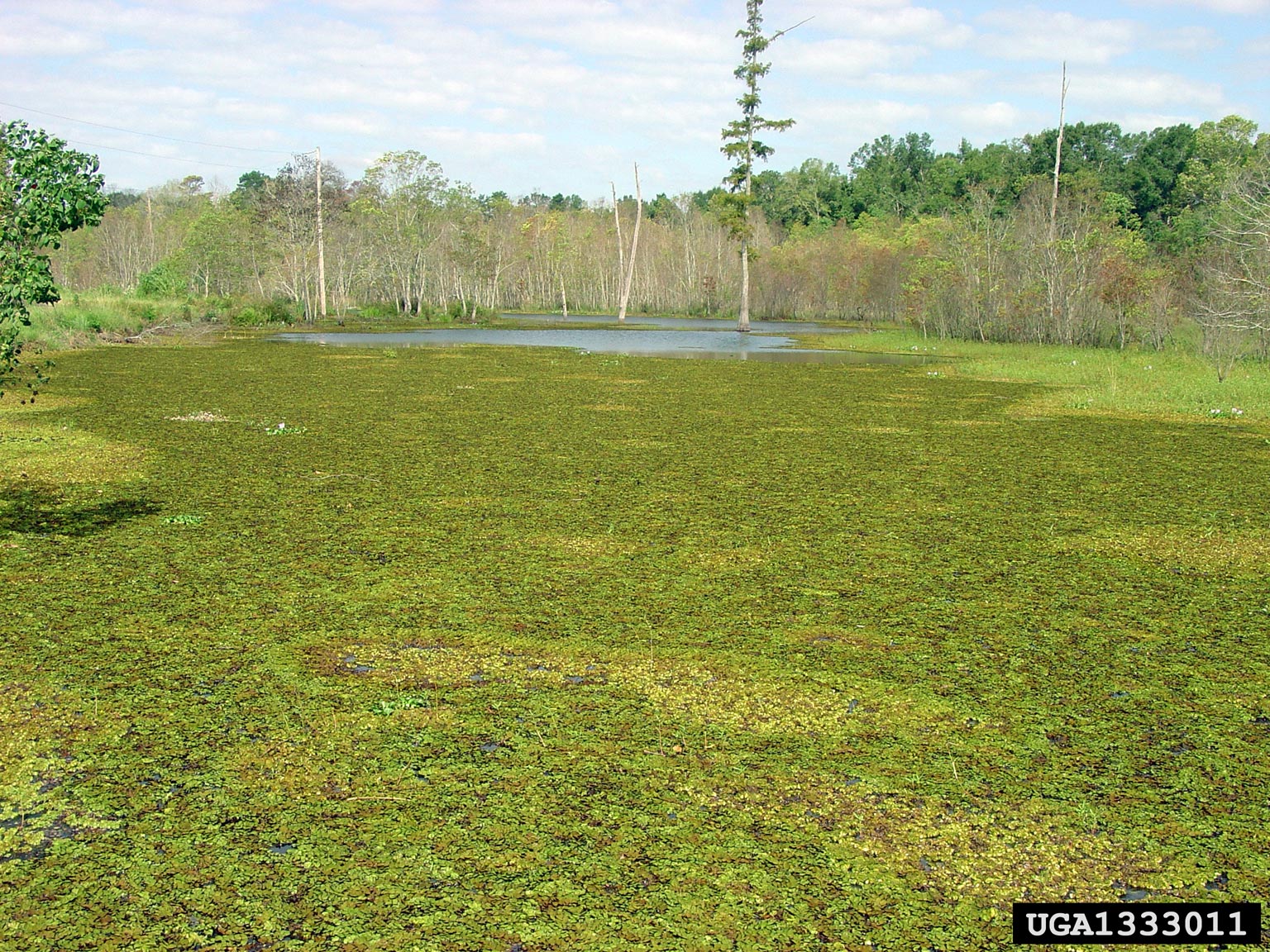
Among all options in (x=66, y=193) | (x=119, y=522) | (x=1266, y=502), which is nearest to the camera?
(x=66, y=193)

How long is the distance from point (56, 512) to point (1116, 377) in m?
17.4

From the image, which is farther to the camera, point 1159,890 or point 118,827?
point 118,827

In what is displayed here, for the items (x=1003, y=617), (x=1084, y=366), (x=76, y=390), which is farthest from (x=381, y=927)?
(x=1084, y=366)

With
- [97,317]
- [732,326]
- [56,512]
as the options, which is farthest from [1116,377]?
[732,326]

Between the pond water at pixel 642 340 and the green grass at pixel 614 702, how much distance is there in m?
17.6

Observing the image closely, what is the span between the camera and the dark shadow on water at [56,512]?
6.38m

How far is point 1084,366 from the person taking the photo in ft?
66.3

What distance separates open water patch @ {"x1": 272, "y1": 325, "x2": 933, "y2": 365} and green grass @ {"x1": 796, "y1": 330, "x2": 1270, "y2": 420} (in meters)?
2.16

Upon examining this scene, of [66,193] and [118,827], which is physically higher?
[66,193]

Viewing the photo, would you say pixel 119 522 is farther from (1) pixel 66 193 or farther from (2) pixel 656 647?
(2) pixel 656 647

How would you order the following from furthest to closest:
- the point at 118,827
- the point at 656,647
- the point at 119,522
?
the point at 119,522
the point at 656,647
the point at 118,827

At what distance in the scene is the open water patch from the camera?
26.0 meters

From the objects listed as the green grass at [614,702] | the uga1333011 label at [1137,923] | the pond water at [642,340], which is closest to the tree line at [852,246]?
the pond water at [642,340]

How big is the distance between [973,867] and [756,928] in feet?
2.33
